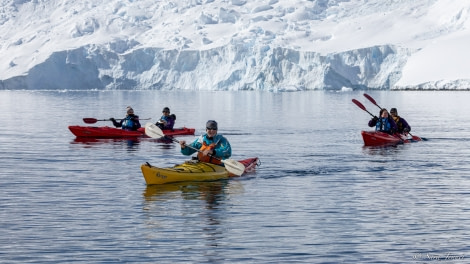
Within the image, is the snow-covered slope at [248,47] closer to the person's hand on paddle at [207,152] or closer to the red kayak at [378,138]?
the red kayak at [378,138]

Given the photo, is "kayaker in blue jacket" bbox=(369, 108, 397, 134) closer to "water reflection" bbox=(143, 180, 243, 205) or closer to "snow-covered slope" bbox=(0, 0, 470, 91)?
"water reflection" bbox=(143, 180, 243, 205)

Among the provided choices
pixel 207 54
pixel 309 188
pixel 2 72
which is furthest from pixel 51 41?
pixel 309 188

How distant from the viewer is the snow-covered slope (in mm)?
108812

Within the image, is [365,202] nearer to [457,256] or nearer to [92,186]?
[457,256]

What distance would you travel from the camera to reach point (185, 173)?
15531mm

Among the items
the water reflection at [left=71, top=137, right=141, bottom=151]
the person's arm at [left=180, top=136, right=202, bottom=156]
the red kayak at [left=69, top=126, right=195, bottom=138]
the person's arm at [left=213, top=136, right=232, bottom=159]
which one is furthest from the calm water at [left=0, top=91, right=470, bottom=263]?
the red kayak at [left=69, top=126, right=195, bottom=138]

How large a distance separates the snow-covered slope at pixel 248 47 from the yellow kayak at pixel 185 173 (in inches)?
3558

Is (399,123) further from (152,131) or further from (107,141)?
(152,131)

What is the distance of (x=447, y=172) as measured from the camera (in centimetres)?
1806

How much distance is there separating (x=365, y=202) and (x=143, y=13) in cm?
13599

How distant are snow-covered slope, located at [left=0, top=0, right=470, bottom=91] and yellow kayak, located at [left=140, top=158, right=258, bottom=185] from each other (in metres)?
90.4

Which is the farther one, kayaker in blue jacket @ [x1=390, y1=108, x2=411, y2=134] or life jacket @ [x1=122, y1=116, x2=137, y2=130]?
life jacket @ [x1=122, y1=116, x2=137, y2=130]

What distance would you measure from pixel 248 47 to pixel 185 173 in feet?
308

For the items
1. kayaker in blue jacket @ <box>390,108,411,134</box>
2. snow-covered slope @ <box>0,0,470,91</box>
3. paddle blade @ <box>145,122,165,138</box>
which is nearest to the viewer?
paddle blade @ <box>145,122,165,138</box>
